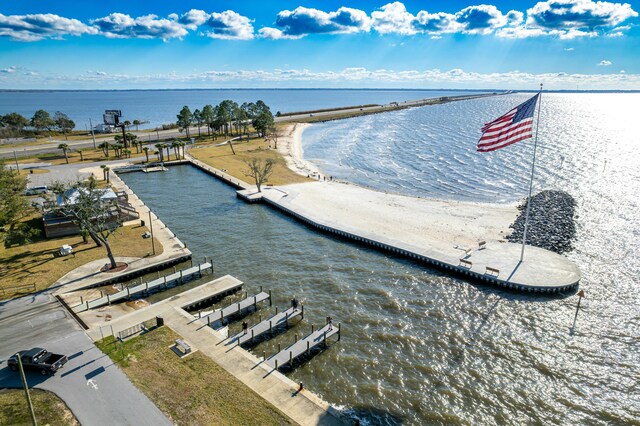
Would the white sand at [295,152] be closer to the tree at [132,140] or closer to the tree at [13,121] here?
the tree at [132,140]

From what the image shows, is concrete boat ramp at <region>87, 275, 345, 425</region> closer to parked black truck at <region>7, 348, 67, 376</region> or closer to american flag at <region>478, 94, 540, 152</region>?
parked black truck at <region>7, 348, 67, 376</region>

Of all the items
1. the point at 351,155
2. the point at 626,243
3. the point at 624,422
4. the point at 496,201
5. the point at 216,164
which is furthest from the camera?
the point at 351,155

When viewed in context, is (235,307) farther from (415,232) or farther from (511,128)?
(511,128)

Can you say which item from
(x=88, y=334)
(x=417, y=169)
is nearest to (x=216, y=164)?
(x=417, y=169)

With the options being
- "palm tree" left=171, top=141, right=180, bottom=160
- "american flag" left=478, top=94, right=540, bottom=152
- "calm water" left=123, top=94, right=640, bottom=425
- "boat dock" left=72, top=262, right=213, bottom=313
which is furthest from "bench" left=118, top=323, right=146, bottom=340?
"palm tree" left=171, top=141, right=180, bottom=160

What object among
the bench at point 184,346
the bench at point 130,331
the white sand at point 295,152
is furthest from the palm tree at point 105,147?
the bench at point 184,346

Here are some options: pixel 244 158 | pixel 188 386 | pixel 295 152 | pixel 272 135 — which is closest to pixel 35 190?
pixel 244 158

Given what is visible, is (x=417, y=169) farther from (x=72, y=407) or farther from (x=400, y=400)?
(x=72, y=407)
